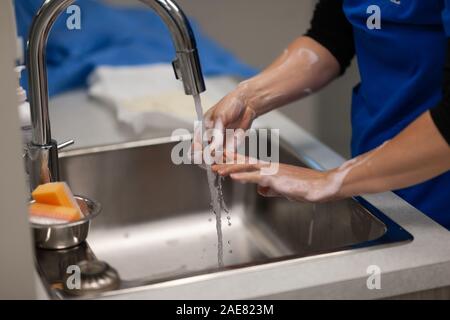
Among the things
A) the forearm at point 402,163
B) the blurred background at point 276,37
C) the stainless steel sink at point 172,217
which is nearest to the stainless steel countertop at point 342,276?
the forearm at point 402,163

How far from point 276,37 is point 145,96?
988mm

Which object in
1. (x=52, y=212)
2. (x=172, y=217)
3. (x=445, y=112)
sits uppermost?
(x=445, y=112)

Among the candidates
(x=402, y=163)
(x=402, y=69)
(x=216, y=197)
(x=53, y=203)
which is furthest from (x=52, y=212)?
(x=402, y=69)

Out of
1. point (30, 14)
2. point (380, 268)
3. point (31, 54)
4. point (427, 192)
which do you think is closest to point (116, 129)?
point (30, 14)

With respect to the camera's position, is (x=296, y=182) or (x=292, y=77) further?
(x=292, y=77)

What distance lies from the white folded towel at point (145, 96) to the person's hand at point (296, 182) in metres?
0.50

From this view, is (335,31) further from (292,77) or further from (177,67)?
(177,67)

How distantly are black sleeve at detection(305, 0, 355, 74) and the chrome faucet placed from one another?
16.7 inches

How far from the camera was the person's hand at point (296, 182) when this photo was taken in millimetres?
1041

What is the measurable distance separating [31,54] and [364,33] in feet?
1.73

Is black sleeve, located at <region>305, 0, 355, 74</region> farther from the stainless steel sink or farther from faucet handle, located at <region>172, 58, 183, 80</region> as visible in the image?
faucet handle, located at <region>172, 58, 183, 80</region>

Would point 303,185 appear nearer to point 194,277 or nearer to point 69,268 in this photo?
point 194,277

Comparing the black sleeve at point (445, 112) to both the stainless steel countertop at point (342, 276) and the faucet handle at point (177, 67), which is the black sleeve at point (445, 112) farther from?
the faucet handle at point (177, 67)

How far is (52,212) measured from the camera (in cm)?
104
